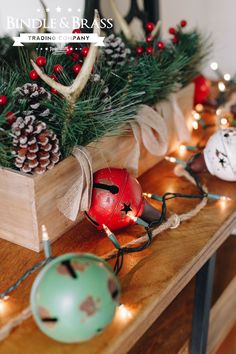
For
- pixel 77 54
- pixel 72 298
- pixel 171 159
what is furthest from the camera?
pixel 171 159

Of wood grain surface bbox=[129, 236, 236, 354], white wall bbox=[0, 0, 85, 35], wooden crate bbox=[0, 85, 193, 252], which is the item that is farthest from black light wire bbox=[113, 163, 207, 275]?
white wall bbox=[0, 0, 85, 35]

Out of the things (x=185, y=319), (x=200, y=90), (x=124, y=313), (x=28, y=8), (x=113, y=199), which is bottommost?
(x=185, y=319)

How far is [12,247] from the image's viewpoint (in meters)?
0.76

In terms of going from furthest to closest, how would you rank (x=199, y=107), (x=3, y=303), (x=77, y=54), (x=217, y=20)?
(x=217, y=20)
(x=199, y=107)
(x=77, y=54)
(x=3, y=303)

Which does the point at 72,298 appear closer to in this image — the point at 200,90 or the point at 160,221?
the point at 160,221

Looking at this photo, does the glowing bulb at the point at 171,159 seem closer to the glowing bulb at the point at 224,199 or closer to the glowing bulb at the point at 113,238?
the glowing bulb at the point at 224,199

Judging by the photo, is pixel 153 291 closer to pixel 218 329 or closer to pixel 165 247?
pixel 165 247

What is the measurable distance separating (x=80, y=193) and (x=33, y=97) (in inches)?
6.7

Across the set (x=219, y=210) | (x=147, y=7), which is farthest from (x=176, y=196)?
(x=147, y=7)

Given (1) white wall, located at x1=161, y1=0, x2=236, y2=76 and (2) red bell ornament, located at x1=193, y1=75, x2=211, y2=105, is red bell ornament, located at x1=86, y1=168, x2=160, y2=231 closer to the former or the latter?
(2) red bell ornament, located at x1=193, y1=75, x2=211, y2=105

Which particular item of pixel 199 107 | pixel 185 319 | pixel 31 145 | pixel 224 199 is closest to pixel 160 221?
pixel 224 199

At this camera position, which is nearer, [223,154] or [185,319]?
[223,154]

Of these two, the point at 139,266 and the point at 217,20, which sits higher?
the point at 217,20

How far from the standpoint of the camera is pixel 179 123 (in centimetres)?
103
